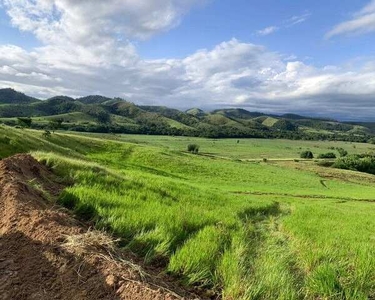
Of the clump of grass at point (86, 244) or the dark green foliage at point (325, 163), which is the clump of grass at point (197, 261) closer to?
the clump of grass at point (86, 244)

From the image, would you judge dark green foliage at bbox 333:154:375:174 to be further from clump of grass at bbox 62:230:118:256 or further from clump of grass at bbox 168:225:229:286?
clump of grass at bbox 62:230:118:256

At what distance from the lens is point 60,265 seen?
554 cm

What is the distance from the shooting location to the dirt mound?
4930 millimetres

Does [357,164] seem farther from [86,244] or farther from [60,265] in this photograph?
[60,265]

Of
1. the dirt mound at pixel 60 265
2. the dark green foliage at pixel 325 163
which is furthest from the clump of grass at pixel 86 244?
the dark green foliage at pixel 325 163

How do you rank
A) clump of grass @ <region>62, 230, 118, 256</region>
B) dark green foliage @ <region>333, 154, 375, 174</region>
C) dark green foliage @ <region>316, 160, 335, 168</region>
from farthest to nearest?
1. dark green foliage @ <region>316, 160, 335, 168</region>
2. dark green foliage @ <region>333, 154, 375, 174</region>
3. clump of grass @ <region>62, 230, 118, 256</region>

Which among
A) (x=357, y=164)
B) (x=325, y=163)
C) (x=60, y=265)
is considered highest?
(x=60, y=265)

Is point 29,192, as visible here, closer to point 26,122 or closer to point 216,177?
point 216,177

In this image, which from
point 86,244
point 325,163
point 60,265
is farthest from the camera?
point 325,163

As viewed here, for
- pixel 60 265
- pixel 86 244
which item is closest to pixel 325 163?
pixel 86 244

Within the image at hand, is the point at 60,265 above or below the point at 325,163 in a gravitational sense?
above

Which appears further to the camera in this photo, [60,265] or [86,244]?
[86,244]

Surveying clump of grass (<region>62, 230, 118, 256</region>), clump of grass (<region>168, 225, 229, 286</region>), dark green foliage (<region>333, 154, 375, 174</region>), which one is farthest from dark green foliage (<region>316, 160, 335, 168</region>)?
clump of grass (<region>62, 230, 118, 256</region>)

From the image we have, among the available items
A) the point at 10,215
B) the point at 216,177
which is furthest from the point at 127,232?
the point at 216,177
